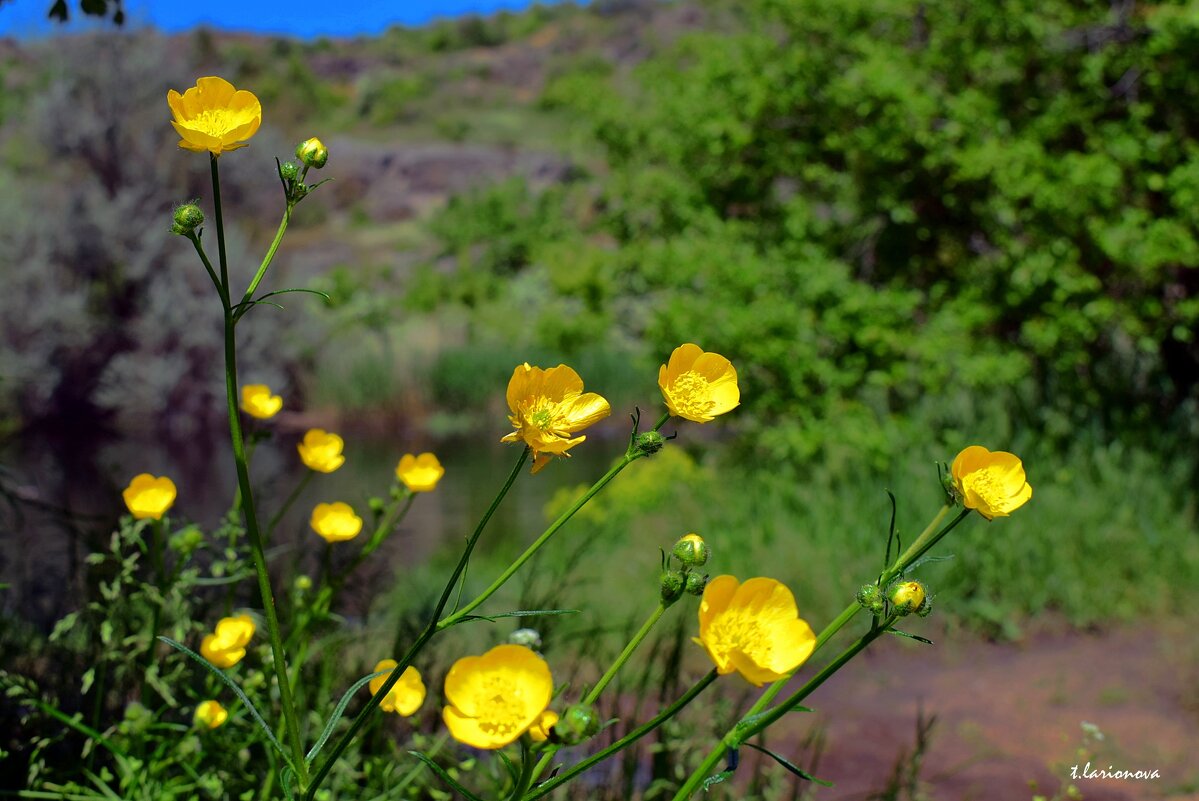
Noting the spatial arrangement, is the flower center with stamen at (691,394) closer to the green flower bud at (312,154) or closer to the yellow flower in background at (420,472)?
the green flower bud at (312,154)

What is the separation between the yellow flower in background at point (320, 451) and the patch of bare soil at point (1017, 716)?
1.38 m

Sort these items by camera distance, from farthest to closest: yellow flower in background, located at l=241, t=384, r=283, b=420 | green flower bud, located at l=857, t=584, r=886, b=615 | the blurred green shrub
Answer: the blurred green shrub
yellow flower in background, located at l=241, t=384, r=283, b=420
green flower bud, located at l=857, t=584, r=886, b=615

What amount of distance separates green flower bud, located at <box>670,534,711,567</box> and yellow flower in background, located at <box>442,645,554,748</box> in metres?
0.13

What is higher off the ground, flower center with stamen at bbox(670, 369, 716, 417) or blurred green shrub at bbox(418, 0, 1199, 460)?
flower center with stamen at bbox(670, 369, 716, 417)

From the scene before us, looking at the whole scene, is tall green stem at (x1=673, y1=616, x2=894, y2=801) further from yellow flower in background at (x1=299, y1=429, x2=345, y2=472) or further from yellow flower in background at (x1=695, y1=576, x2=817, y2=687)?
yellow flower in background at (x1=299, y1=429, x2=345, y2=472)

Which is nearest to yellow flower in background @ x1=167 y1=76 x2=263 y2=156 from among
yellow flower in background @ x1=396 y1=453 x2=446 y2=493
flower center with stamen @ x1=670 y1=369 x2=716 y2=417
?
flower center with stamen @ x1=670 y1=369 x2=716 y2=417

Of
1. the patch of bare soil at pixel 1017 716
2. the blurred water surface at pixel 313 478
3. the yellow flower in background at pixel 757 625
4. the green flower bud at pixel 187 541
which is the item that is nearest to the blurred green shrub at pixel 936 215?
the patch of bare soil at pixel 1017 716

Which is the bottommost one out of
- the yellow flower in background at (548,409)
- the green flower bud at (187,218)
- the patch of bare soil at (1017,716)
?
the patch of bare soil at (1017,716)

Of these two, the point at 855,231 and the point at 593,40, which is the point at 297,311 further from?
the point at 593,40

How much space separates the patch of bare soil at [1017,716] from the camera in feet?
8.34

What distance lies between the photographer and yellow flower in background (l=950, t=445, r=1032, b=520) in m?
0.85

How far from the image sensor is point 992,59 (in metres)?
4.85

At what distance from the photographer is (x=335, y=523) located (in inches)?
49.4

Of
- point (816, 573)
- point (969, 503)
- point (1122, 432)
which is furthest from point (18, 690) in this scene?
point (1122, 432)
